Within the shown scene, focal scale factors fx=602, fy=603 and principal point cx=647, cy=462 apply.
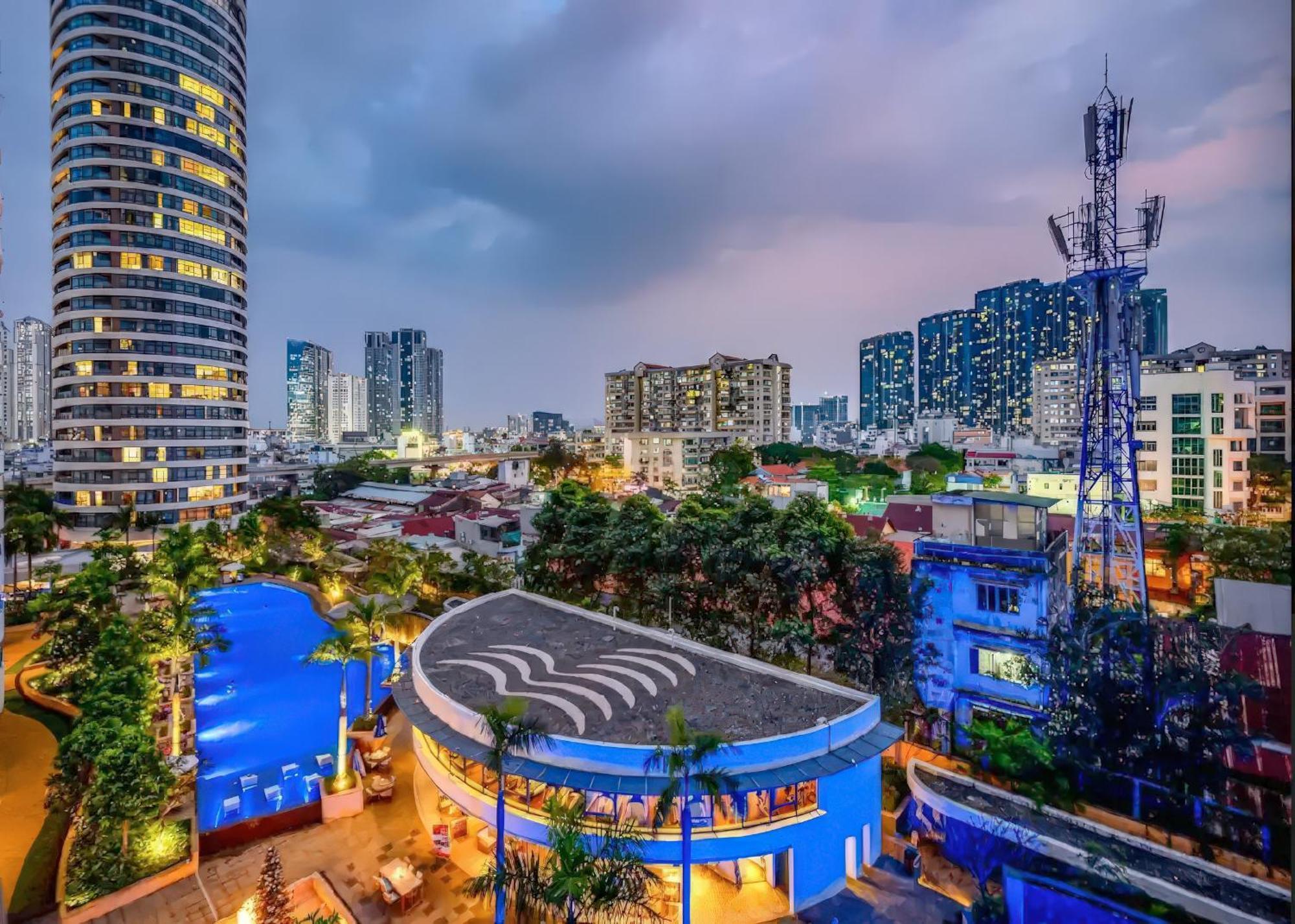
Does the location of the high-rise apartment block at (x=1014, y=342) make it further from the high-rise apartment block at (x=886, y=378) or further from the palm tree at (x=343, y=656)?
the palm tree at (x=343, y=656)

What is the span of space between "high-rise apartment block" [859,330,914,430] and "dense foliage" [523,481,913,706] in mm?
135064

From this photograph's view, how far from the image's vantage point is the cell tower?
1298 centimetres

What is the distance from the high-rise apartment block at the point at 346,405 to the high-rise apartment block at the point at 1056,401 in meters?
157

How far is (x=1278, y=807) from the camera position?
7.74 meters

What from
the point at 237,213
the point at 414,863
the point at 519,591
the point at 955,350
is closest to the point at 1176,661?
the point at 414,863

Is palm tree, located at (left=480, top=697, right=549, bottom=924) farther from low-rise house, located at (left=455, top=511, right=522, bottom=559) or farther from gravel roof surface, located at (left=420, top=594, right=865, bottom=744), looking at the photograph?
low-rise house, located at (left=455, top=511, right=522, bottom=559)

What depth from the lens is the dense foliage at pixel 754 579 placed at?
13.5 meters

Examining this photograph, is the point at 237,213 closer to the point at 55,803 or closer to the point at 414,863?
the point at 55,803

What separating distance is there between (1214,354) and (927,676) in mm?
51920

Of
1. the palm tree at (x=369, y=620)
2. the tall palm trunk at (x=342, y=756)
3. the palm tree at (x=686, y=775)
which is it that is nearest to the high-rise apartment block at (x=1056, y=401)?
the palm tree at (x=369, y=620)

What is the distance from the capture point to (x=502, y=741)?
802 cm

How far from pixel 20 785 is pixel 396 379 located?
17004 centimetres

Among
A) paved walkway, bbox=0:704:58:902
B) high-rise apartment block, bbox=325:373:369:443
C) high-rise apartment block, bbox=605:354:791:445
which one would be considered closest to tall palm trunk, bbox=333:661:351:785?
paved walkway, bbox=0:704:58:902

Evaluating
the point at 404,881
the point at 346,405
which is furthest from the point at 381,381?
the point at 404,881
